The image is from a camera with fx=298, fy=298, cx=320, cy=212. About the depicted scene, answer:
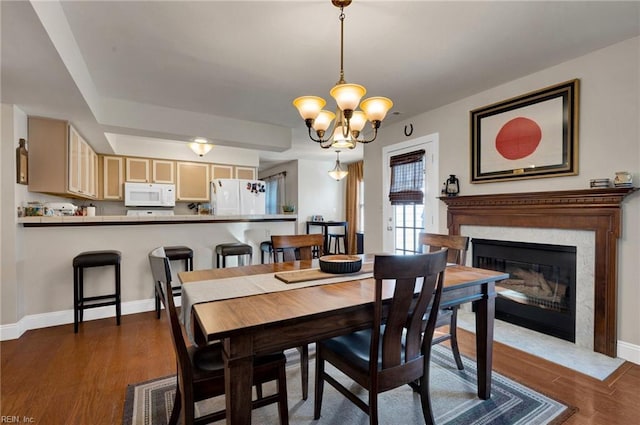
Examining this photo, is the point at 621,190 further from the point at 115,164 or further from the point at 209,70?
the point at 115,164

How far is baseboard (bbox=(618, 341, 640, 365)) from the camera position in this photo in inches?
88.2

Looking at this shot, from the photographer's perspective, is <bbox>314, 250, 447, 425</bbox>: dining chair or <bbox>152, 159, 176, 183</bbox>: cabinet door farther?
<bbox>152, 159, 176, 183</bbox>: cabinet door

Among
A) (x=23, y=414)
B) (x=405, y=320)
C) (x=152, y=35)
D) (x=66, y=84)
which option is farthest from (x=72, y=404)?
(x=152, y=35)

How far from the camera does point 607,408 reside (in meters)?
1.75

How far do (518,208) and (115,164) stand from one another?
591cm

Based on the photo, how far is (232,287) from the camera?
156 cm

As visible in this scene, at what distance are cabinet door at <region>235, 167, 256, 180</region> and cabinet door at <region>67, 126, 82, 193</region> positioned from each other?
2.71 metres

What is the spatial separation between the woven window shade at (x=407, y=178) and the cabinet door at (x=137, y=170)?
4.25m

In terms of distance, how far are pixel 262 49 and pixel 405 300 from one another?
2.13m

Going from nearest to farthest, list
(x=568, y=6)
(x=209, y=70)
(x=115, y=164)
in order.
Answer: (x=568, y=6) → (x=209, y=70) → (x=115, y=164)

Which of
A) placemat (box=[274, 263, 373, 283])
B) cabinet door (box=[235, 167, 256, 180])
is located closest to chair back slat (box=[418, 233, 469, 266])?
placemat (box=[274, 263, 373, 283])

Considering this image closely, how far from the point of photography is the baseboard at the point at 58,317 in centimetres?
273

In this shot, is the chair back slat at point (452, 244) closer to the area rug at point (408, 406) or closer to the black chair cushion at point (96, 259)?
the area rug at point (408, 406)

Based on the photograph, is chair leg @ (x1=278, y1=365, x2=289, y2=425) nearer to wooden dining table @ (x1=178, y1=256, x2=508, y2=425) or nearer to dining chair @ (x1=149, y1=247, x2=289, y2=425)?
dining chair @ (x1=149, y1=247, x2=289, y2=425)
